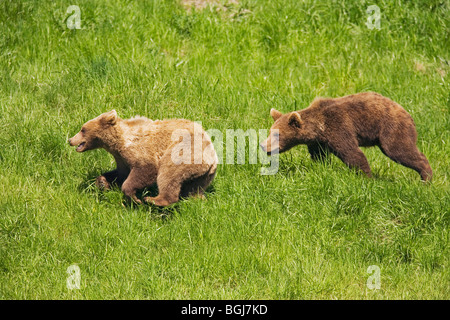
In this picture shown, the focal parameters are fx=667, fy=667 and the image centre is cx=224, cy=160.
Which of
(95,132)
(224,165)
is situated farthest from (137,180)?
(224,165)

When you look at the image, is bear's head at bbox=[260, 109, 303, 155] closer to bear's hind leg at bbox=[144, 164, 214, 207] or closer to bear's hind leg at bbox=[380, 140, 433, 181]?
bear's hind leg at bbox=[380, 140, 433, 181]

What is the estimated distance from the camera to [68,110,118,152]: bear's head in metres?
6.58

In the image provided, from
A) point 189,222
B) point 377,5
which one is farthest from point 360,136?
→ point 377,5

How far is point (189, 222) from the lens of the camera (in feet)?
21.1

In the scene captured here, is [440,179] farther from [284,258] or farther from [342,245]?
[284,258]

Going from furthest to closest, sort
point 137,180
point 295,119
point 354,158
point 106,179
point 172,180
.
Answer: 1. point 295,119
2. point 354,158
3. point 106,179
4. point 137,180
5. point 172,180

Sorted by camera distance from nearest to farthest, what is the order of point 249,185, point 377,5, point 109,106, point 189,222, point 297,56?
point 189,222 < point 249,185 < point 109,106 < point 297,56 < point 377,5

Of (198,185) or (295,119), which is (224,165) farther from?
(295,119)

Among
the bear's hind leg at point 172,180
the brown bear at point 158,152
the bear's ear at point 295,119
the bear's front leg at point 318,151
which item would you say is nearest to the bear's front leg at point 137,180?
the brown bear at point 158,152

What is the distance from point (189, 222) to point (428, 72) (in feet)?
16.7

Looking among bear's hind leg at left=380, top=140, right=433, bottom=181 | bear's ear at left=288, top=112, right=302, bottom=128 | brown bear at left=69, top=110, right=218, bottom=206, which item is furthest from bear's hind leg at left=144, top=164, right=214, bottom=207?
bear's hind leg at left=380, top=140, right=433, bottom=181

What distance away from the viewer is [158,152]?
650 centimetres

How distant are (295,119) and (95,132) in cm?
212

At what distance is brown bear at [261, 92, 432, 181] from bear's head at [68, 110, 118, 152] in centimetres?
171
